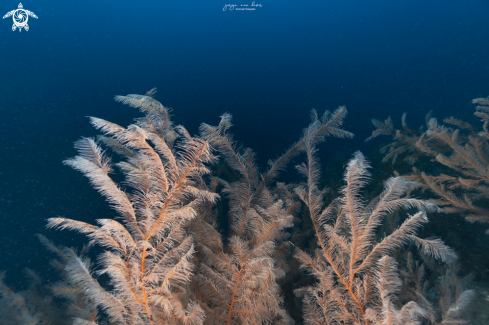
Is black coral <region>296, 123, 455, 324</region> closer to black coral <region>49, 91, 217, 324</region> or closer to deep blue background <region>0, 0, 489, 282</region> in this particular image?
black coral <region>49, 91, 217, 324</region>

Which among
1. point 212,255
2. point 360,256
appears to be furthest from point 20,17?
point 360,256

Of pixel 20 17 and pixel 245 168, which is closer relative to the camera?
pixel 245 168

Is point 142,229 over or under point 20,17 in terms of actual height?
under

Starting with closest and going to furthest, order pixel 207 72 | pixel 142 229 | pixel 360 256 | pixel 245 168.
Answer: pixel 142 229 < pixel 360 256 < pixel 245 168 < pixel 207 72

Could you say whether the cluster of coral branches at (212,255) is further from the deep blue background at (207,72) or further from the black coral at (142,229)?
the deep blue background at (207,72)

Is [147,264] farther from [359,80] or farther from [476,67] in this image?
[476,67]

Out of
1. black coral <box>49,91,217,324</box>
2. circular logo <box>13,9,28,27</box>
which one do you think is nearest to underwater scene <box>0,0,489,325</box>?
black coral <box>49,91,217,324</box>

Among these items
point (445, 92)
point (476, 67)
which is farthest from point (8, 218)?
point (476, 67)

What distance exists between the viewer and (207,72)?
26.2m

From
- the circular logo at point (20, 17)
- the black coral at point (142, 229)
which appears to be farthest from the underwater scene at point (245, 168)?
the circular logo at point (20, 17)

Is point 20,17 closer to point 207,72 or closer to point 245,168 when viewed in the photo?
point 207,72

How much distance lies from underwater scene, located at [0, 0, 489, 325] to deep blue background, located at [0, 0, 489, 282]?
0.84ft

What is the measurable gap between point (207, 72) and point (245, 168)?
26.0 meters

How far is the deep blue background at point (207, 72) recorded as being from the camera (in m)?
14.1
